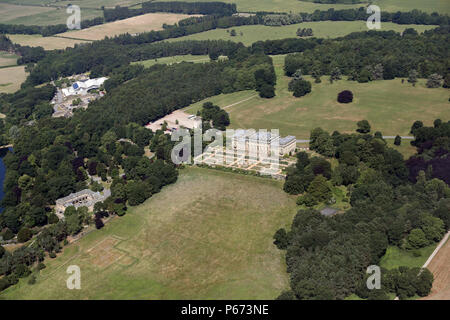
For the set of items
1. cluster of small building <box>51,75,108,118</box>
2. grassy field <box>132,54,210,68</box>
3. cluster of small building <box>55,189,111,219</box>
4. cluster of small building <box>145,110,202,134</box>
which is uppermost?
grassy field <box>132,54,210,68</box>

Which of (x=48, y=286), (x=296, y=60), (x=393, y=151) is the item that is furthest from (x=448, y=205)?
(x=296, y=60)

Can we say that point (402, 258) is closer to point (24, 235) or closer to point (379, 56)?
point (24, 235)

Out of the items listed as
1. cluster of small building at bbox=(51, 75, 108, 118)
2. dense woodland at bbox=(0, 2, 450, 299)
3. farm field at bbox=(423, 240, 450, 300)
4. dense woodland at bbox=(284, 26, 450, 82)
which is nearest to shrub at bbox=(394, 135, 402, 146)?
dense woodland at bbox=(0, 2, 450, 299)

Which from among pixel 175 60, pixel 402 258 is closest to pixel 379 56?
pixel 175 60

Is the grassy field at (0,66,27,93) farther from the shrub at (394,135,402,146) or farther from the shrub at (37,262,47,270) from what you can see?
the shrub at (394,135,402,146)

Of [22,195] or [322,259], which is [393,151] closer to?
[322,259]

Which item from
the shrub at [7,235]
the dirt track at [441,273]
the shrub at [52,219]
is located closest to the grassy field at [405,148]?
the dirt track at [441,273]

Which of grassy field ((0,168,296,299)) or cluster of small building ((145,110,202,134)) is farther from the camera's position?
cluster of small building ((145,110,202,134))
